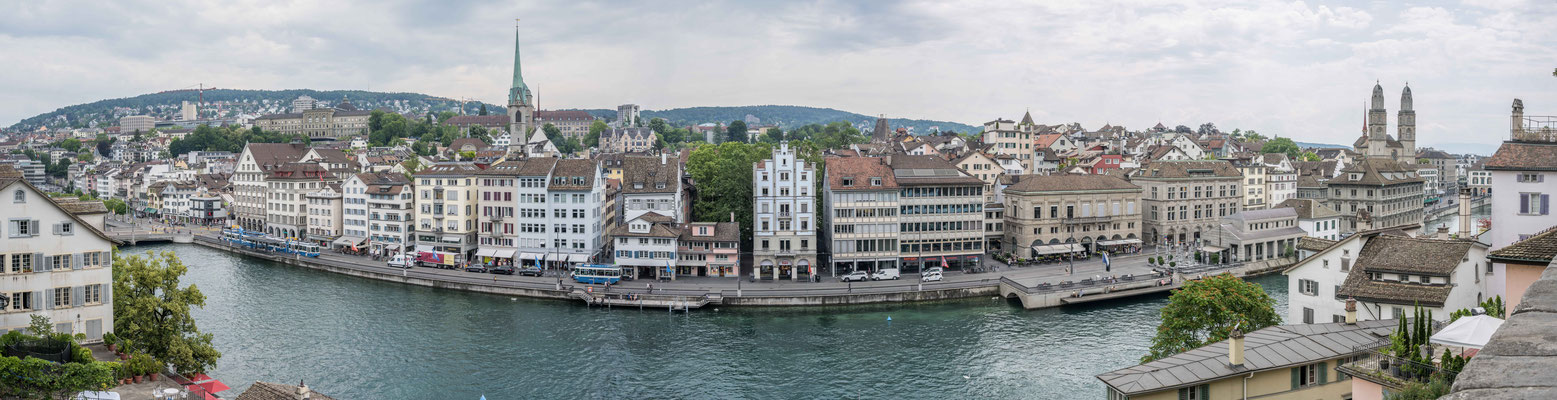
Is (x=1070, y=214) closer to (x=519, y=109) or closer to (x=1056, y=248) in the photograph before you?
(x=1056, y=248)

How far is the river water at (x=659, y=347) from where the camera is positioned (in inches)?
1463

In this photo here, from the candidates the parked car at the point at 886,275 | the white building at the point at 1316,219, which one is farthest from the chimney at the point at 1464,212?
the white building at the point at 1316,219

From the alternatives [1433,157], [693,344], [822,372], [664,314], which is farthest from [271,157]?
[1433,157]

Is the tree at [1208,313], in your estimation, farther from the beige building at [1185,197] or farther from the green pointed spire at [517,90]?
the green pointed spire at [517,90]

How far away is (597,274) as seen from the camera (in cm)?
5847

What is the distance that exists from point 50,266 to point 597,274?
31.6 m

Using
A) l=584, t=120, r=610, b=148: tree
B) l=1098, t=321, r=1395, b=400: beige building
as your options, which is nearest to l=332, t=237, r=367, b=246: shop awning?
l=1098, t=321, r=1395, b=400: beige building

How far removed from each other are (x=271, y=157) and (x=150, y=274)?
73.2 metres

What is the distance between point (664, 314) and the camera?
51.4 metres

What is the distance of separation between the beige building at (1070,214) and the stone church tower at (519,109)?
118m

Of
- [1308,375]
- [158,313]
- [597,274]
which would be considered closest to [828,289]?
[597,274]

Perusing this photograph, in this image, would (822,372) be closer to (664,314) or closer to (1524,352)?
(664,314)

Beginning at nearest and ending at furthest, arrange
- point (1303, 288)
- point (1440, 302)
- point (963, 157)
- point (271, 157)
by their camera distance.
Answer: point (1440, 302) < point (1303, 288) < point (963, 157) < point (271, 157)

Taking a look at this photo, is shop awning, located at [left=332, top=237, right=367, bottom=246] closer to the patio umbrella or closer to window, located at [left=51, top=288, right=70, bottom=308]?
window, located at [left=51, top=288, right=70, bottom=308]
